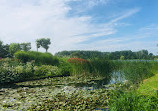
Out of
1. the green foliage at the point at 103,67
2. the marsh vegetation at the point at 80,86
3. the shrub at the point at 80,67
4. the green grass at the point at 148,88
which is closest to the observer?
the marsh vegetation at the point at 80,86

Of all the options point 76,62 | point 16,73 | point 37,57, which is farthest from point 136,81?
point 37,57

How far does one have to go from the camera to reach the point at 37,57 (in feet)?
52.4

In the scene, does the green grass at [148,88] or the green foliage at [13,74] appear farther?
the green foliage at [13,74]

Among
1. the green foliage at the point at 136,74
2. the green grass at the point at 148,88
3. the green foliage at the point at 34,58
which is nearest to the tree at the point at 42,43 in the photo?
the green foliage at the point at 34,58

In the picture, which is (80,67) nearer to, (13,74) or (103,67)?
(103,67)

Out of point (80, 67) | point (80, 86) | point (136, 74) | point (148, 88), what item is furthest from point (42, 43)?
point (148, 88)

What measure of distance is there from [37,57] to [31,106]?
12492 millimetres

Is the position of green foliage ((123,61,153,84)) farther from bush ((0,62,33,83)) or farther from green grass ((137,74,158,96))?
bush ((0,62,33,83))

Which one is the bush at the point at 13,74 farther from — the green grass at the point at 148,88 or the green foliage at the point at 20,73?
the green grass at the point at 148,88

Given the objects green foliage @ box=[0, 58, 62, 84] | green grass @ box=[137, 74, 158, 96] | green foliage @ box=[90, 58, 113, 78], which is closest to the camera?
green grass @ box=[137, 74, 158, 96]

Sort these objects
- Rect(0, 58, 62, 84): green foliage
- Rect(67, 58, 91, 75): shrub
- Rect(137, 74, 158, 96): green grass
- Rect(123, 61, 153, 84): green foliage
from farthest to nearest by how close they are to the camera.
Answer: Rect(67, 58, 91, 75): shrub → Rect(0, 58, 62, 84): green foliage → Rect(123, 61, 153, 84): green foliage → Rect(137, 74, 158, 96): green grass

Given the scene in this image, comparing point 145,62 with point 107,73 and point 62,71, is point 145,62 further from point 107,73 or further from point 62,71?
point 62,71

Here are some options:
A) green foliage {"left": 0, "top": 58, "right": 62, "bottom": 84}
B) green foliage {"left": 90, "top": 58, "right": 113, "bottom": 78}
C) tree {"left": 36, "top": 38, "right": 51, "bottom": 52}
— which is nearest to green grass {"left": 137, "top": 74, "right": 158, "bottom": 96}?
green foliage {"left": 90, "top": 58, "right": 113, "bottom": 78}

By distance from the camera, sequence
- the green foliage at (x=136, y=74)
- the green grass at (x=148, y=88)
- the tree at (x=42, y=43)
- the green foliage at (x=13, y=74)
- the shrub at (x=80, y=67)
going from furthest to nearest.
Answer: the tree at (x=42, y=43)
the shrub at (x=80, y=67)
the green foliage at (x=13, y=74)
the green foliage at (x=136, y=74)
the green grass at (x=148, y=88)
